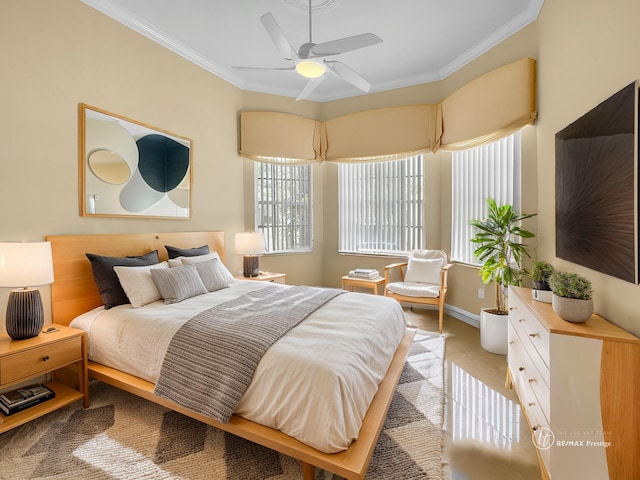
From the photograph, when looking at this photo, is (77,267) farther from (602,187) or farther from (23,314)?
(602,187)

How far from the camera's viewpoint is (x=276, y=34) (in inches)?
89.8

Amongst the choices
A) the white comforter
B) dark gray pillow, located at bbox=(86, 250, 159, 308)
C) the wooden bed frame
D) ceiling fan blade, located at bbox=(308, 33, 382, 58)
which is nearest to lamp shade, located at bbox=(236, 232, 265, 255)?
the wooden bed frame

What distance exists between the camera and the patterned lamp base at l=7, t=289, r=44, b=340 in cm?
193

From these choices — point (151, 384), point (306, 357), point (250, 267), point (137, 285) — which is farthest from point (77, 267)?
point (306, 357)

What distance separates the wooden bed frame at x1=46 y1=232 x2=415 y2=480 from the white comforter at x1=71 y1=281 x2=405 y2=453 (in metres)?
0.05

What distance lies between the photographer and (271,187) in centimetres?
465

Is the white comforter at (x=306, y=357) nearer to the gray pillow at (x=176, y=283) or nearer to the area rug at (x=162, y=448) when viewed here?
the gray pillow at (x=176, y=283)

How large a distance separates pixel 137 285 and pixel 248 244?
63.4 inches

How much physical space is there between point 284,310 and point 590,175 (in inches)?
81.3

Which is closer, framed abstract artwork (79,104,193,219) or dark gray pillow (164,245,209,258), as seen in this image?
framed abstract artwork (79,104,193,219)

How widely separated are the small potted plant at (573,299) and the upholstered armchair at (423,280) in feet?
5.99

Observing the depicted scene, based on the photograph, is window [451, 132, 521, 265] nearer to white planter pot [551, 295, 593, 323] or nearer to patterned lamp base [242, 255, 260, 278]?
white planter pot [551, 295, 593, 323]

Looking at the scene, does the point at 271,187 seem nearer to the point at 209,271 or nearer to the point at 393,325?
the point at 209,271

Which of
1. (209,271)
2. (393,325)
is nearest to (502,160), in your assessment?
(393,325)
